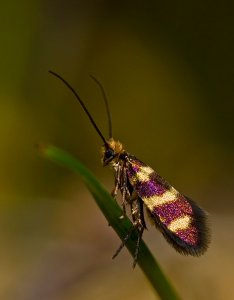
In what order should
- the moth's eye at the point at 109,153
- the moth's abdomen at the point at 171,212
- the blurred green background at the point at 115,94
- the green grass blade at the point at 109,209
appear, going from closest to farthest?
1. the green grass blade at the point at 109,209
2. the moth's abdomen at the point at 171,212
3. the moth's eye at the point at 109,153
4. the blurred green background at the point at 115,94

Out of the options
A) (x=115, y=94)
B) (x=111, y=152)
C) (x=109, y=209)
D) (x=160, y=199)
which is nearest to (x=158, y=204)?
(x=160, y=199)

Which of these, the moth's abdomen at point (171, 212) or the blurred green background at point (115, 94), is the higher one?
the blurred green background at point (115, 94)

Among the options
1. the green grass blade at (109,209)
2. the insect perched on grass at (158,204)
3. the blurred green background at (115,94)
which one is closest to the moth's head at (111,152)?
the insect perched on grass at (158,204)

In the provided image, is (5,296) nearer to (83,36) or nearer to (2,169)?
(2,169)

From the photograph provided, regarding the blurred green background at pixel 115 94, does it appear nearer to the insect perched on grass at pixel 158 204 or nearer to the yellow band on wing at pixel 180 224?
the insect perched on grass at pixel 158 204

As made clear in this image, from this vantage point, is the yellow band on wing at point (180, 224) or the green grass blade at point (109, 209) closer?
the green grass blade at point (109, 209)

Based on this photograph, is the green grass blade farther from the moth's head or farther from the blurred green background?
the blurred green background

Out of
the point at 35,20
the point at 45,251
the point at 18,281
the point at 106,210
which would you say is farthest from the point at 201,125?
the point at 106,210
